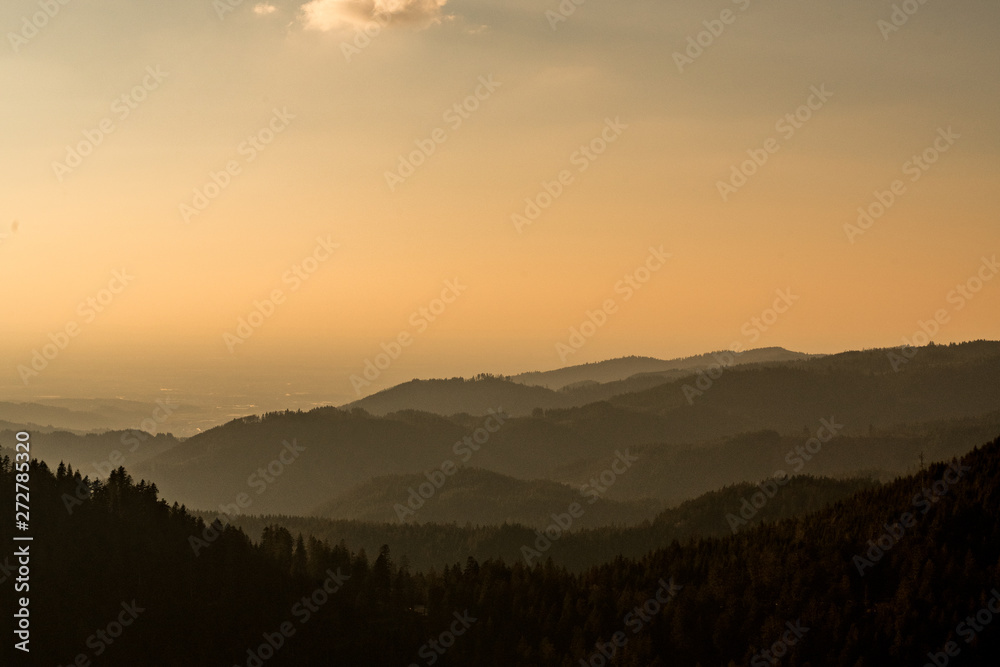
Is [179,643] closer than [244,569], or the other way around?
[179,643]

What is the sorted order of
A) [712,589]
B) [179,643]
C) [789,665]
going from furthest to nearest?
1. [712,589]
2. [179,643]
3. [789,665]

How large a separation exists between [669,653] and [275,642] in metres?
60.5

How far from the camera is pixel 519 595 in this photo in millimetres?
155125

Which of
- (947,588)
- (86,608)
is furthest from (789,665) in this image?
(86,608)

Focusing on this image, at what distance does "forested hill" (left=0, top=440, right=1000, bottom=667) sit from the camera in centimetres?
12694

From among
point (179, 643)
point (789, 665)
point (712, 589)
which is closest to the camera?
point (789, 665)

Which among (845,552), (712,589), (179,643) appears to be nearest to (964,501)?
(845,552)

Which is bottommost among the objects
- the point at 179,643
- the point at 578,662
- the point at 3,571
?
the point at 578,662

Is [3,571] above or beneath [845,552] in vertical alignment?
above

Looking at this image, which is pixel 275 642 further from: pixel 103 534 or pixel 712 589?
pixel 712 589

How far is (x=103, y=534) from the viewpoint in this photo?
14262 cm

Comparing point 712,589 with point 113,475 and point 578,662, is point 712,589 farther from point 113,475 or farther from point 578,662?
point 113,475

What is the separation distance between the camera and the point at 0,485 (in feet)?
477

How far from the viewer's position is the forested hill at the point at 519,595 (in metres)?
127
